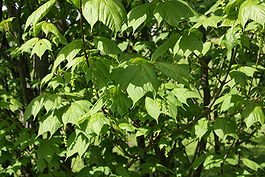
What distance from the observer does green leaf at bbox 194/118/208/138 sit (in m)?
2.26

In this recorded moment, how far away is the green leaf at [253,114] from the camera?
2062mm

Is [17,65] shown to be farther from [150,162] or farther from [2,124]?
[150,162]

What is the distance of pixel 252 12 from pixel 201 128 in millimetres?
1040

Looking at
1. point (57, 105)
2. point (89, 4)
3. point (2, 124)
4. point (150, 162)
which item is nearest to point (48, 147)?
point (2, 124)

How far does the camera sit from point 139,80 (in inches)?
53.4

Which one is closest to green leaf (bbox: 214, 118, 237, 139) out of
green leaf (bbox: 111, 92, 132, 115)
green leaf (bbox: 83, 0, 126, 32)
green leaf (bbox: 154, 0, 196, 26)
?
green leaf (bbox: 111, 92, 132, 115)

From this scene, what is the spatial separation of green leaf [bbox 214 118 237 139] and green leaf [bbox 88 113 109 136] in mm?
896

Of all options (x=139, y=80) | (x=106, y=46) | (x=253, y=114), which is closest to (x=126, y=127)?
(x=106, y=46)

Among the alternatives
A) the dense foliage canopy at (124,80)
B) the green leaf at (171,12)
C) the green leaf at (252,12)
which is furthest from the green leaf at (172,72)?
the green leaf at (252,12)

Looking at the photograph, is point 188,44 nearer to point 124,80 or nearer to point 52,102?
point 124,80

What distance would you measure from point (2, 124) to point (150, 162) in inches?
48.9

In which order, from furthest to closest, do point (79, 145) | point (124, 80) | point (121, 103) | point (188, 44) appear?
point (79, 145), point (188, 44), point (121, 103), point (124, 80)

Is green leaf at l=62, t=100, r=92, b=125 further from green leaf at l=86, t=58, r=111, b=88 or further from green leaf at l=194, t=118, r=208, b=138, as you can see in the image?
green leaf at l=194, t=118, r=208, b=138

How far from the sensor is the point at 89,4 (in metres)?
1.25
